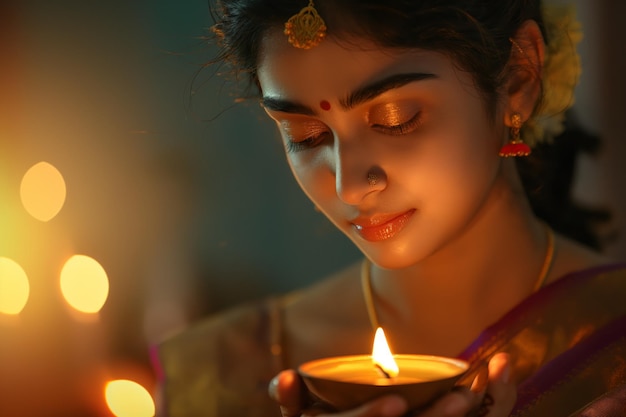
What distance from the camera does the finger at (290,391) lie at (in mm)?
991

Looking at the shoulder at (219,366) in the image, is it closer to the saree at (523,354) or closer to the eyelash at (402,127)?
the saree at (523,354)

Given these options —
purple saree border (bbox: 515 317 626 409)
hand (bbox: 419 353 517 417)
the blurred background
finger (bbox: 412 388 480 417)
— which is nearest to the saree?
purple saree border (bbox: 515 317 626 409)

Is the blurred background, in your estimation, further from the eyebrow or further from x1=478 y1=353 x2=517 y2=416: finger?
x1=478 y1=353 x2=517 y2=416: finger


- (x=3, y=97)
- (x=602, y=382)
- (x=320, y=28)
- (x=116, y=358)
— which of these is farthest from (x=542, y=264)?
(x=3, y=97)

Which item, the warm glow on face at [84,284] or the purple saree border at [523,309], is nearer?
the purple saree border at [523,309]

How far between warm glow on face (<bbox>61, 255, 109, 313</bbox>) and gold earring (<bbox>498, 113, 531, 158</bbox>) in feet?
4.69

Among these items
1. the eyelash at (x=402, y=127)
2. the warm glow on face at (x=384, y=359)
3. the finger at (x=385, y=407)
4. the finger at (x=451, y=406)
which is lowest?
the finger at (x=451, y=406)

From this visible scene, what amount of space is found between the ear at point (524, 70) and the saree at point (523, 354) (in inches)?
12.6

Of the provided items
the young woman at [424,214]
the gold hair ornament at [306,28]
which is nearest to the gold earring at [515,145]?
the young woman at [424,214]

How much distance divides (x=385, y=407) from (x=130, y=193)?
1.88 metres

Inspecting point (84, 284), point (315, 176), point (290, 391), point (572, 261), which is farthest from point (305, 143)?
point (84, 284)

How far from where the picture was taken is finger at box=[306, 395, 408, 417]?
0.88 meters

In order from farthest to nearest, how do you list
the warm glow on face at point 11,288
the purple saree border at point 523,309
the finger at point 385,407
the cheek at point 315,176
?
the warm glow on face at point 11,288, the purple saree border at point 523,309, the cheek at point 315,176, the finger at point 385,407

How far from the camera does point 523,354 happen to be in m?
1.45
